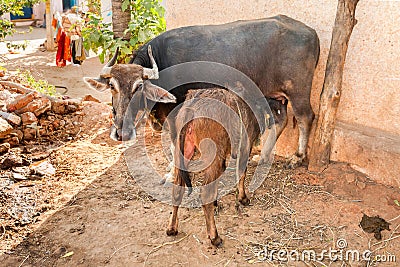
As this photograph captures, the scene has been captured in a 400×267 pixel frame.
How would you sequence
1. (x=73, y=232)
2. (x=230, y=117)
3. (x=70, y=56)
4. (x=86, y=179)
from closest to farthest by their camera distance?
1. (x=230, y=117)
2. (x=73, y=232)
3. (x=86, y=179)
4. (x=70, y=56)

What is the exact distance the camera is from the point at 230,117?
3.41 meters

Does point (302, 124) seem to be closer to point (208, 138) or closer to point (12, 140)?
point (208, 138)

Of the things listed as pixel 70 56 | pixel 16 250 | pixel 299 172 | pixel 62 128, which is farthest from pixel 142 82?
pixel 70 56

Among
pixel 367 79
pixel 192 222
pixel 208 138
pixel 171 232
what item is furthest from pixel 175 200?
pixel 367 79

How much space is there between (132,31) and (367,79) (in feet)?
11.8

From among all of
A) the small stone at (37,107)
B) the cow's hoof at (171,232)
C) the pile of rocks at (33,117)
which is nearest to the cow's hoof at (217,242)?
the cow's hoof at (171,232)

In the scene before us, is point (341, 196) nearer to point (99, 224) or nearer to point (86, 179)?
point (99, 224)

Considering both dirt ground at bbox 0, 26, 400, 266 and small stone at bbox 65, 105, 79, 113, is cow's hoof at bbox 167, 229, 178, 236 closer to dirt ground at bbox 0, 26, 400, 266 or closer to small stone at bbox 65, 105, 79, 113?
dirt ground at bbox 0, 26, 400, 266

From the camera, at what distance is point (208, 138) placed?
10.9ft

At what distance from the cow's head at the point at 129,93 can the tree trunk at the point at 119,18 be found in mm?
2812

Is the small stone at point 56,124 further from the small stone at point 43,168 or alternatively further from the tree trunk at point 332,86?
the tree trunk at point 332,86

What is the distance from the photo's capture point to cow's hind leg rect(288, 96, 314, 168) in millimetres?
4691

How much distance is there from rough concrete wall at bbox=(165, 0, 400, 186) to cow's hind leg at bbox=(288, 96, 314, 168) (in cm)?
32

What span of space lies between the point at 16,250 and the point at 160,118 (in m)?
1.93
